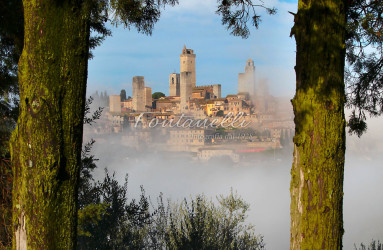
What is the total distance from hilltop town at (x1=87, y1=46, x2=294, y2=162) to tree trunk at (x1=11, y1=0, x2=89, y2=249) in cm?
6345

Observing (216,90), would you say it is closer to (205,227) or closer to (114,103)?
(114,103)

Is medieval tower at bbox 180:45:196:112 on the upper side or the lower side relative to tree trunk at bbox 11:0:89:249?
upper

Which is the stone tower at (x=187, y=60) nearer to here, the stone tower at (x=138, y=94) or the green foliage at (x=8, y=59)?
the stone tower at (x=138, y=94)

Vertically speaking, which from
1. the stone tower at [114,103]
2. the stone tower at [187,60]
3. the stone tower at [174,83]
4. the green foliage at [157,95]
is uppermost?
the stone tower at [187,60]

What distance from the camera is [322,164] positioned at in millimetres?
2354

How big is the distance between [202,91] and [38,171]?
73.0 metres

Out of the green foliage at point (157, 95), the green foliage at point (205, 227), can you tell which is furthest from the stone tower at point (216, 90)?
the green foliage at point (205, 227)

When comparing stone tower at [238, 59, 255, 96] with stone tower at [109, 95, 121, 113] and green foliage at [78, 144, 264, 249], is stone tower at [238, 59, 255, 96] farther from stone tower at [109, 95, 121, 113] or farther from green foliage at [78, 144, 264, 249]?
green foliage at [78, 144, 264, 249]

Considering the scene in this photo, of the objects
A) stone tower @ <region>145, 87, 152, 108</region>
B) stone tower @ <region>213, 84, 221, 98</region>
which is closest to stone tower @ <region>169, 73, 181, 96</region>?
stone tower @ <region>213, 84, 221, 98</region>

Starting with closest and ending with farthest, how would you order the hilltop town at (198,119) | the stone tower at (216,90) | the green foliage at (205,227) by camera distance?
the green foliage at (205,227), the hilltop town at (198,119), the stone tower at (216,90)

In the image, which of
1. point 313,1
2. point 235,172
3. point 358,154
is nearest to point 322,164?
point 313,1

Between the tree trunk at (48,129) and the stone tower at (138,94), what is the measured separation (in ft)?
221

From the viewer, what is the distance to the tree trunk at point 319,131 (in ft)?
7.70

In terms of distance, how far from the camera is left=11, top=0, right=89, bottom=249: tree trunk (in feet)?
6.78
